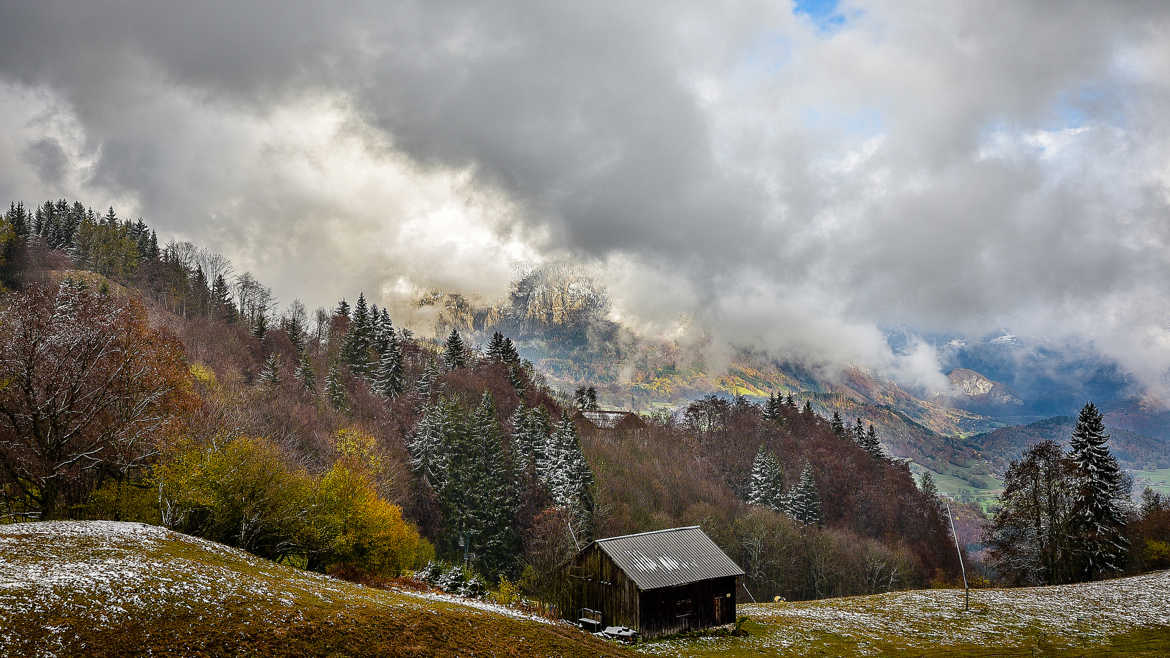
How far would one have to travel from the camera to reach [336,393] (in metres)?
81.9

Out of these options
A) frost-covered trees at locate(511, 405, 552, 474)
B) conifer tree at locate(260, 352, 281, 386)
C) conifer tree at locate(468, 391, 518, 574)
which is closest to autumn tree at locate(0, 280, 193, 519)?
conifer tree at locate(260, 352, 281, 386)

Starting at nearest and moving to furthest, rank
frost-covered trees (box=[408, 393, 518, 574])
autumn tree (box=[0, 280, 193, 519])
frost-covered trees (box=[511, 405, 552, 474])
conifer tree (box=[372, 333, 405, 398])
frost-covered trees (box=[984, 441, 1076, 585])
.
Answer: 1. autumn tree (box=[0, 280, 193, 519])
2. frost-covered trees (box=[984, 441, 1076, 585])
3. frost-covered trees (box=[408, 393, 518, 574])
4. frost-covered trees (box=[511, 405, 552, 474])
5. conifer tree (box=[372, 333, 405, 398])

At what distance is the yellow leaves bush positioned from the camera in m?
34.8

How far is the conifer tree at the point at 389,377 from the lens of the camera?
313ft

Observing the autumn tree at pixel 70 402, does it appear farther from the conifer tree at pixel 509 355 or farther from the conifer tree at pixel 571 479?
the conifer tree at pixel 509 355

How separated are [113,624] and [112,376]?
27089mm

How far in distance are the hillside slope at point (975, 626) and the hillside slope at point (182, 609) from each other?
2248 cm

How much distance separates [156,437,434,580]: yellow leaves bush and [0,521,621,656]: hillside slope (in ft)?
27.5

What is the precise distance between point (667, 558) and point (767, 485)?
61878 mm

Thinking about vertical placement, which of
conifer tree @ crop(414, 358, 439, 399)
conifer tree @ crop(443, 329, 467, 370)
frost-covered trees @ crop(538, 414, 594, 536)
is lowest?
frost-covered trees @ crop(538, 414, 594, 536)

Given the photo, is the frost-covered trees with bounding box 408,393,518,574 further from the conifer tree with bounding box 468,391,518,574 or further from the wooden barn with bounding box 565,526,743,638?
the wooden barn with bounding box 565,526,743,638

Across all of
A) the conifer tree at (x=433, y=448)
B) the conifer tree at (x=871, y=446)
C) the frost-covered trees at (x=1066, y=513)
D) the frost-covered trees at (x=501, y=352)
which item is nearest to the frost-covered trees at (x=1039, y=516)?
the frost-covered trees at (x=1066, y=513)

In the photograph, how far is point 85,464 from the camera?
34.3m

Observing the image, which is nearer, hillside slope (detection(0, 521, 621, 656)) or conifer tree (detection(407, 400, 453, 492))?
hillside slope (detection(0, 521, 621, 656))
